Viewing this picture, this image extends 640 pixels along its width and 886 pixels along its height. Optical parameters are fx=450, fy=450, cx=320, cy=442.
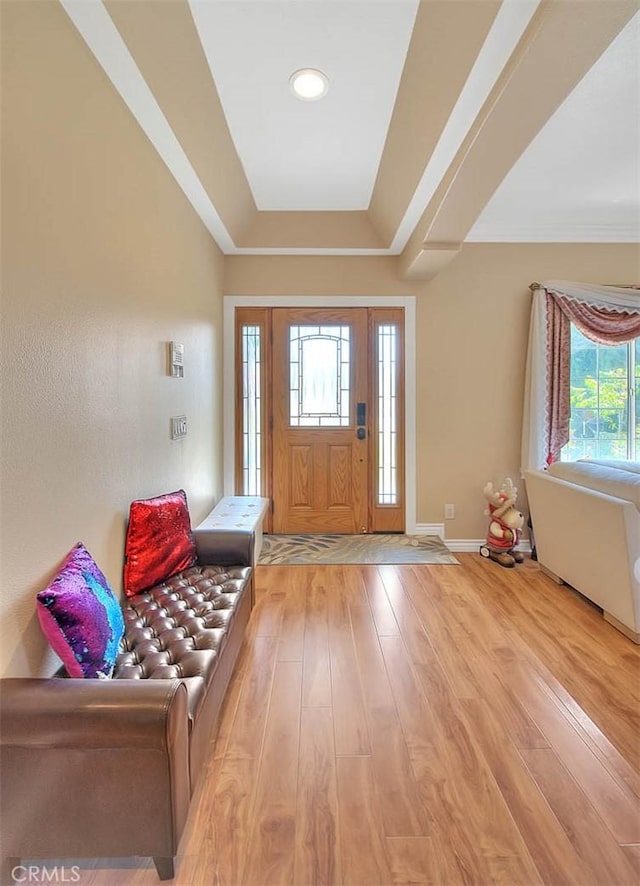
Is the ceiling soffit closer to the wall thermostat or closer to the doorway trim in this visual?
the doorway trim

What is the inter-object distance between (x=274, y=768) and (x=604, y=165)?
13.1ft

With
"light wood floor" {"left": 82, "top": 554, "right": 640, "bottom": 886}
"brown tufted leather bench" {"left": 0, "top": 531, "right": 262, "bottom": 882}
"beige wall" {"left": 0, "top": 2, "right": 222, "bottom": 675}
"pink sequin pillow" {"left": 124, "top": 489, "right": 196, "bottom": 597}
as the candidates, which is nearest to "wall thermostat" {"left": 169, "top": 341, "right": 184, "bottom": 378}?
"beige wall" {"left": 0, "top": 2, "right": 222, "bottom": 675}

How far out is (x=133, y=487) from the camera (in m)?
2.23

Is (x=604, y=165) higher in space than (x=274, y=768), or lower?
higher

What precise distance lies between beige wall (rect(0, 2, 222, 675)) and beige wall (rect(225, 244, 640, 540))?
74.4 inches

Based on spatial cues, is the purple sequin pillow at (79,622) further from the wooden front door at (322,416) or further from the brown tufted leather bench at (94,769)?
the wooden front door at (322,416)

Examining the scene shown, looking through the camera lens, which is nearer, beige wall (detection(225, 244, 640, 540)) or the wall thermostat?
the wall thermostat

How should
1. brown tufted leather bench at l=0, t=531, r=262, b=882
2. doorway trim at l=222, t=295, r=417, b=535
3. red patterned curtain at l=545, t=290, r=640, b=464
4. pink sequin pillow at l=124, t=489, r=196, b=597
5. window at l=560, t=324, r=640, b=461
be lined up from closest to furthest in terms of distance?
brown tufted leather bench at l=0, t=531, r=262, b=882, pink sequin pillow at l=124, t=489, r=196, b=597, red patterned curtain at l=545, t=290, r=640, b=464, window at l=560, t=324, r=640, b=461, doorway trim at l=222, t=295, r=417, b=535

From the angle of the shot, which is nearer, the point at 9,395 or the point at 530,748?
the point at 9,395

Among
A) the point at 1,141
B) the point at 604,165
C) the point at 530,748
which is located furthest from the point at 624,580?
the point at 1,141

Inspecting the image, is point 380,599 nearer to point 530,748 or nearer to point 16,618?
point 530,748

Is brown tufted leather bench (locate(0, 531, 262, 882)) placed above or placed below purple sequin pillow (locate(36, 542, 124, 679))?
below

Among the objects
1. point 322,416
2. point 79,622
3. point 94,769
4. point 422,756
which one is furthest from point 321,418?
point 94,769

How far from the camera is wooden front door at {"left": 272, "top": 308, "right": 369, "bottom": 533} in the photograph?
427 cm
